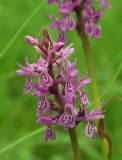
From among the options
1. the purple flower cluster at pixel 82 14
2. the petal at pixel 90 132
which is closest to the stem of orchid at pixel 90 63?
the purple flower cluster at pixel 82 14

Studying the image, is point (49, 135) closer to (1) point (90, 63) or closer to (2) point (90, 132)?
(2) point (90, 132)

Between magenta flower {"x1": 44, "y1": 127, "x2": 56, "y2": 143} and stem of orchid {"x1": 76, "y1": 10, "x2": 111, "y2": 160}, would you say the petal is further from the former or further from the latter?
stem of orchid {"x1": 76, "y1": 10, "x2": 111, "y2": 160}

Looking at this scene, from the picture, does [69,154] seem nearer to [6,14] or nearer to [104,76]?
[104,76]

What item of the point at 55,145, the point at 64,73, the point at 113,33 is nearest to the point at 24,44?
the point at 113,33

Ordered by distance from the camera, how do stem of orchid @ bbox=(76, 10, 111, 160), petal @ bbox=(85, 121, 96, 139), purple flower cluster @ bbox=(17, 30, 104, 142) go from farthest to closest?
1. stem of orchid @ bbox=(76, 10, 111, 160)
2. petal @ bbox=(85, 121, 96, 139)
3. purple flower cluster @ bbox=(17, 30, 104, 142)

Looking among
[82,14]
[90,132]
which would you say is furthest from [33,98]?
[90,132]

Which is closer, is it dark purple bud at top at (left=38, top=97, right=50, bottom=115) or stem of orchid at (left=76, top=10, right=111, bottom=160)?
dark purple bud at top at (left=38, top=97, right=50, bottom=115)

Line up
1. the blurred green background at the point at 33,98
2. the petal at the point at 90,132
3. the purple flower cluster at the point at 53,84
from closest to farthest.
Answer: the purple flower cluster at the point at 53,84, the petal at the point at 90,132, the blurred green background at the point at 33,98

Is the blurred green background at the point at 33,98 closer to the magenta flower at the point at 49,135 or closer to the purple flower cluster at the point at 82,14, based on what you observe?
the purple flower cluster at the point at 82,14

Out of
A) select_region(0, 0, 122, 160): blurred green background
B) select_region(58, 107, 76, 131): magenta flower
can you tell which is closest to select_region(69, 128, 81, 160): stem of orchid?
select_region(58, 107, 76, 131): magenta flower
